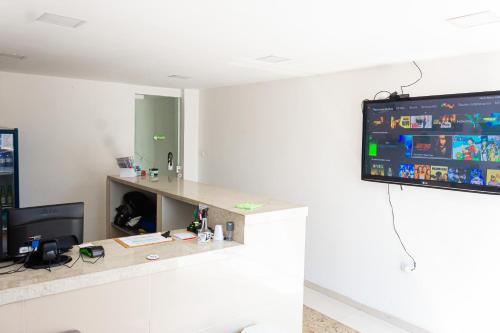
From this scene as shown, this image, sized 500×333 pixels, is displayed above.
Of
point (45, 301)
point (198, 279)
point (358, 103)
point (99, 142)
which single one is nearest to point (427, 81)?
point (358, 103)

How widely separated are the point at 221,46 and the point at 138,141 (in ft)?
12.0

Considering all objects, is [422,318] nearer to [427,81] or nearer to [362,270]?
[362,270]

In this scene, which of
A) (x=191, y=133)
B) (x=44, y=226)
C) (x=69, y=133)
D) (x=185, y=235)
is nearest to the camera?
(x=44, y=226)

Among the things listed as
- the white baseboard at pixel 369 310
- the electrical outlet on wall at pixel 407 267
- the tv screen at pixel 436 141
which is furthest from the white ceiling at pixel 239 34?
the white baseboard at pixel 369 310

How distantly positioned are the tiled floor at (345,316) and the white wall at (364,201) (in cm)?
14

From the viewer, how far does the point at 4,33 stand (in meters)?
2.78

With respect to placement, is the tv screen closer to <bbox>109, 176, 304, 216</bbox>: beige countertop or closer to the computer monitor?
<bbox>109, 176, 304, 216</bbox>: beige countertop

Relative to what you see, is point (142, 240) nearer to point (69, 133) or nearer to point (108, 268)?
point (108, 268)

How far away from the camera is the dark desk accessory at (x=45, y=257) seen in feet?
6.19

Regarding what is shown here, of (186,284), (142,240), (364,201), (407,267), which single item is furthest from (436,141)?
(142,240)

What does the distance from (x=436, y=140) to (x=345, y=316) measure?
1825 mm

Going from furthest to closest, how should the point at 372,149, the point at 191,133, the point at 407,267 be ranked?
the point at 191,133
the point at 372,149
the point at 407,267

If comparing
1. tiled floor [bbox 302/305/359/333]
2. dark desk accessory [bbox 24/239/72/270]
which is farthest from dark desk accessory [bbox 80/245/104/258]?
tiled floor [bbox 302/305/359/333]

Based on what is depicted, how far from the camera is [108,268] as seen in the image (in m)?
1.92
